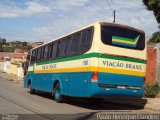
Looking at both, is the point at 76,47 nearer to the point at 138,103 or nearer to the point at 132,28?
the point at 132,28

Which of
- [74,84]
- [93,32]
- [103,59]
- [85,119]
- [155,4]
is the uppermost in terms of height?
[155,4]

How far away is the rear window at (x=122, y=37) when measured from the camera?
49.1 feet

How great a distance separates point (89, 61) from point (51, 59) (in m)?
5.63

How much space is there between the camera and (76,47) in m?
16.6

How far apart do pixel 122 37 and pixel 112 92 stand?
225cm

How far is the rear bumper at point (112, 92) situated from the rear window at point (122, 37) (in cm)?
175

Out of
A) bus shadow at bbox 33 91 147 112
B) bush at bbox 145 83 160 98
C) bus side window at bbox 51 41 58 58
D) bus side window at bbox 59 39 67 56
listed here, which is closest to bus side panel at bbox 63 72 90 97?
bus shadow at bbox 33 91 147 112

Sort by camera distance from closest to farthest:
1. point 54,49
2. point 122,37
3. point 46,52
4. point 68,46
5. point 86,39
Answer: point 122,37 → point 86,39 → point 68,46 → point 54,49 → point 46,52

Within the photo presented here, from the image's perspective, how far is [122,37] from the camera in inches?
603

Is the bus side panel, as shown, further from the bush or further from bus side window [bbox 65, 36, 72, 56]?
the bush

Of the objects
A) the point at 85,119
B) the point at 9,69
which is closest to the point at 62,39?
the point at 85,119

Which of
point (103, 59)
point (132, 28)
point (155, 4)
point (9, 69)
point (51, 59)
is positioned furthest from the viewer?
point (9, 69)

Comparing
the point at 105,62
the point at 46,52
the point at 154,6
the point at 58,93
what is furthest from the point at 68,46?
the point at 154,6

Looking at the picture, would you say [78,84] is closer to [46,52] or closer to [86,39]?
[86,39]
